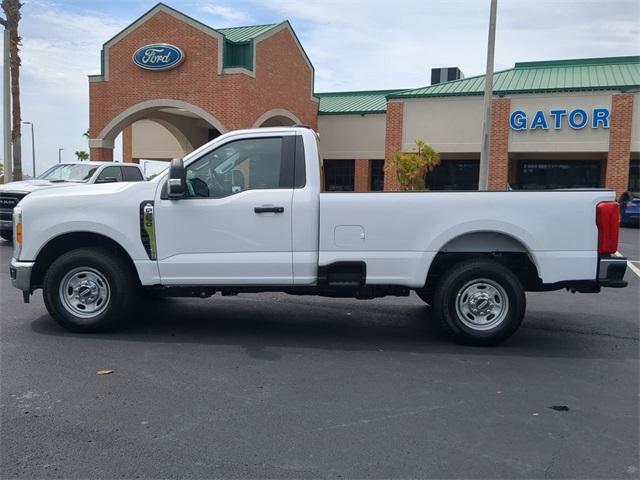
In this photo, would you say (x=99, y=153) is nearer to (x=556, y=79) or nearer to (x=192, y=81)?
(x=192, y=81)

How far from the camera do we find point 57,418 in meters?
4.14

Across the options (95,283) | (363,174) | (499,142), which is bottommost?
(95,283)

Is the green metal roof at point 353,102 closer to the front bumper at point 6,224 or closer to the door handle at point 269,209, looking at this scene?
the front bumper at point 6,224

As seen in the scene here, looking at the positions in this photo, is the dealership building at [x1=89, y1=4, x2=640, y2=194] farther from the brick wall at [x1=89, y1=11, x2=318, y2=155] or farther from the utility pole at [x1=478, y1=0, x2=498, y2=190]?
the utility pole at [x1=478, y1=0, x2=498, y2=190]

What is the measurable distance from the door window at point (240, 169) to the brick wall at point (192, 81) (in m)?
16.7

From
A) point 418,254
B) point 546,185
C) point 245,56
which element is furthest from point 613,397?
point 546,185

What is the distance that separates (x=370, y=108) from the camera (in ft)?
103

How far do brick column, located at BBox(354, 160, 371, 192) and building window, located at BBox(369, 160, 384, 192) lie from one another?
362 mm

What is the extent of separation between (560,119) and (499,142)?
2.65 metres

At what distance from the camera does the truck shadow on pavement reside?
604 cm

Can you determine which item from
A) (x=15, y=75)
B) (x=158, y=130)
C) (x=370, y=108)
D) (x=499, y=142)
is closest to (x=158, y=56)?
(x=15, y=75)

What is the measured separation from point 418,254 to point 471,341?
1.05 m

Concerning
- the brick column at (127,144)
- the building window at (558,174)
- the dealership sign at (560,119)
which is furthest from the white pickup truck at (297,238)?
the brick column at (127,144)

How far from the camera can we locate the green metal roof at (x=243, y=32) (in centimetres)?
2431
